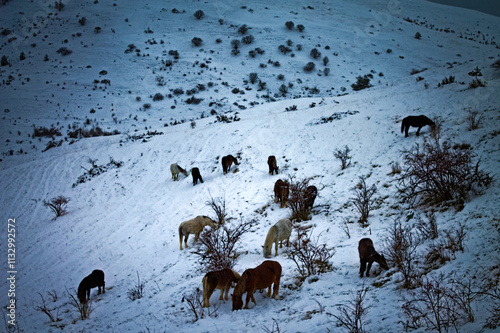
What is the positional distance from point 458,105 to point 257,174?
9.75m

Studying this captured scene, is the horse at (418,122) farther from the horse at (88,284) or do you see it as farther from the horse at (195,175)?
the horse at (88,284)

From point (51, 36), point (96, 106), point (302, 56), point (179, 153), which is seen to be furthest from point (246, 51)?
point (51, 36)

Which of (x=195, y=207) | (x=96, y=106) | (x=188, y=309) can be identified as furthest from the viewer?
(x=96, y=106)

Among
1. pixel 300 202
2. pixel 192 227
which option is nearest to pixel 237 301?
pixel 192 227

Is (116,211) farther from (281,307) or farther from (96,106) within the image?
(96,106)

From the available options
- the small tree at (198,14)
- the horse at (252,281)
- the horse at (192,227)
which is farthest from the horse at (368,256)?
the small tree at (198,14)

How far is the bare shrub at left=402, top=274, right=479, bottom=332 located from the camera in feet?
9.48

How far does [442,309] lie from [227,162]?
36.9 feet

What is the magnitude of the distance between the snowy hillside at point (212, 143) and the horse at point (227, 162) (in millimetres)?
516

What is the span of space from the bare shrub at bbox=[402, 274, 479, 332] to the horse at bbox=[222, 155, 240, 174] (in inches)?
415

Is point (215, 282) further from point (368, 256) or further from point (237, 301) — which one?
point (368, 256)

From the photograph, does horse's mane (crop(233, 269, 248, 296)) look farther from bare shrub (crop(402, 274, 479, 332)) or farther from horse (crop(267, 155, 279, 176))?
horse (crop(267, 155, 279, 176))

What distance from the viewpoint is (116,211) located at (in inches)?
505

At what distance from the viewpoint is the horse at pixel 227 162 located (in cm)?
1354
